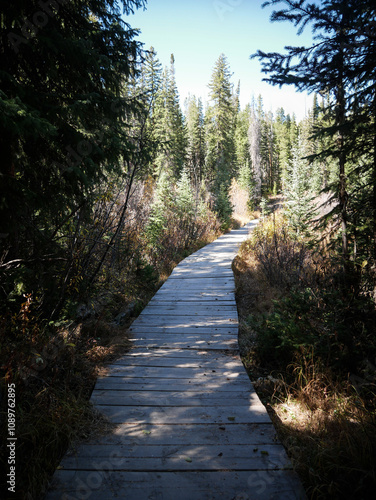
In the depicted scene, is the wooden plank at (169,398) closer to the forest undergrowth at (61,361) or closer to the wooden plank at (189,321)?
the forest undergrowth at (61,361)

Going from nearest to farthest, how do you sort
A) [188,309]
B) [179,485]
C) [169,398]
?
[179,485] < [169,398] < [188,309]

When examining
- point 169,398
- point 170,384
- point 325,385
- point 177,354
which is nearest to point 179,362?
point 177,354

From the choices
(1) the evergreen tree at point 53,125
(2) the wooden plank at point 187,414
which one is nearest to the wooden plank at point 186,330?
(1) the evergreen tree at point 53,125

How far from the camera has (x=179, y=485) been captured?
180 centimetres

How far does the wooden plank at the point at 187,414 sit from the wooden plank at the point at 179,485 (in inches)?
21.0

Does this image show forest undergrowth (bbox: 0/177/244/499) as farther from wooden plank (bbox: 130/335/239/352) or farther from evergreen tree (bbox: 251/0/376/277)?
evergreen tree (bbox: 251/0/376/277)

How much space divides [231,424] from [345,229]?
2.49m

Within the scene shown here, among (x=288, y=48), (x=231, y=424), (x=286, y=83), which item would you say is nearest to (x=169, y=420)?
(x=231, y=424)

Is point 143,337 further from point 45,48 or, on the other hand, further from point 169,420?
point 45,48

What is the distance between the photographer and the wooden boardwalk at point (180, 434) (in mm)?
1785

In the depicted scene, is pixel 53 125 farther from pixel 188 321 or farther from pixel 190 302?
pixel 190 302

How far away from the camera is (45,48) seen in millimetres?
2971

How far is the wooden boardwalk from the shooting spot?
179 cm

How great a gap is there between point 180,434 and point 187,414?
267 mm
